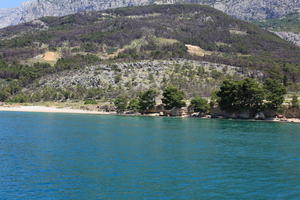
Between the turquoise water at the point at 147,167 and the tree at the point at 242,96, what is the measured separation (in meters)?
52.9

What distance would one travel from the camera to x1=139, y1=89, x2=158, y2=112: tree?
155125mm

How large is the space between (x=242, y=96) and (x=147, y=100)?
129 feet

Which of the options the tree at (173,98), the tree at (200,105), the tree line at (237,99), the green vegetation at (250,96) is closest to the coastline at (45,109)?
the tree line at (237,99)

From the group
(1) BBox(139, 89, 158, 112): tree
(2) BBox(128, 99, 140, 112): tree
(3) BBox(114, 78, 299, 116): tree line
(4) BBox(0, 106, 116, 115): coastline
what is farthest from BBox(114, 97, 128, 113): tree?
(1) BBox(139, 89, 158, 112): tree

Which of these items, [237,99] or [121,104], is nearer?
[237,99]

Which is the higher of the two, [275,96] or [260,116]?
[275,96]

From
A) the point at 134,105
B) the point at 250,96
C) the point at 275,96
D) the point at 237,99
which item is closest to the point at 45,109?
the point at 134,105

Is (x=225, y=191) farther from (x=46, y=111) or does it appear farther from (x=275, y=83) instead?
(x=46, y=111)

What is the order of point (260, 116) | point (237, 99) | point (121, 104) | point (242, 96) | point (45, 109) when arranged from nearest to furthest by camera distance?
point (260, 116), point (242, 96), point (237, 99), point (121, 104), point (45, 109)

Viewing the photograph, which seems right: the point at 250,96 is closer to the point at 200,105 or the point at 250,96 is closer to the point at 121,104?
the point at 200,105

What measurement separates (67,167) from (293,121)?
100 meters

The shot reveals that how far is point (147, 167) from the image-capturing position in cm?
5016

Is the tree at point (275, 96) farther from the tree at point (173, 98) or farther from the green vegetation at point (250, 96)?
the tree at point (173, 98)

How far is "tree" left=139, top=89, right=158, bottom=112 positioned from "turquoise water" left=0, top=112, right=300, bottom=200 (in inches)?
2879
